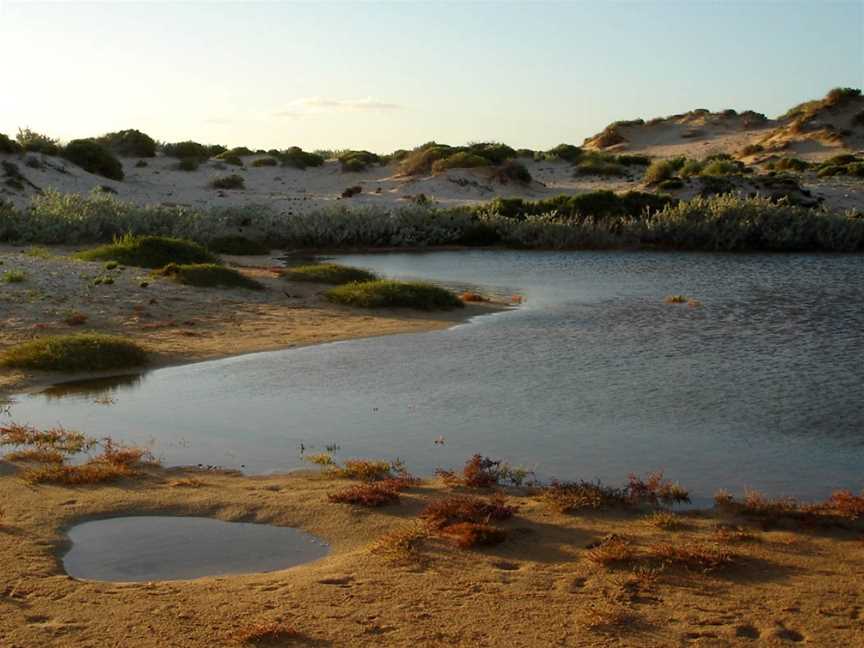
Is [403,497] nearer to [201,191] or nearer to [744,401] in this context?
[744,401]

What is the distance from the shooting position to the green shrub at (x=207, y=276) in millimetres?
18156

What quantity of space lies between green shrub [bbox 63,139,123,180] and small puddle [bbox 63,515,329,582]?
3261 cm

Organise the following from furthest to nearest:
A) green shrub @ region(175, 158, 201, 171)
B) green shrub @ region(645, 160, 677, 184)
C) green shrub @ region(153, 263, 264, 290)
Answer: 1. green shrub @ region(175, 158, 201, 171)
2. green shrub @ region(645, 160, 677, 184)
3. green shrub @ region(153, 263, 264, 290)

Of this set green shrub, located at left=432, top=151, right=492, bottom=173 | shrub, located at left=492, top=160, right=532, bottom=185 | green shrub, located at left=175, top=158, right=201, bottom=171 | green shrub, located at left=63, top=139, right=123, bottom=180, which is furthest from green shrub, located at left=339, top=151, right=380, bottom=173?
green shrub, located at left=63, top=139, right=123, bottom=180

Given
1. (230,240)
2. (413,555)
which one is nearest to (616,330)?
(413,555)

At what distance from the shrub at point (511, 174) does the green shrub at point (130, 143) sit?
16.0 meters

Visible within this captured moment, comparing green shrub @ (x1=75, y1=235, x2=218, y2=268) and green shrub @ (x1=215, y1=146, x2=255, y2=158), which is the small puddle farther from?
green shrub @ (x1=215, y1=146, x2=255, y2=158)

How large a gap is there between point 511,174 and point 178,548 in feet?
113

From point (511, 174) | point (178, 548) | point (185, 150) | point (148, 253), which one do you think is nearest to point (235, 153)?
point (185, 150)

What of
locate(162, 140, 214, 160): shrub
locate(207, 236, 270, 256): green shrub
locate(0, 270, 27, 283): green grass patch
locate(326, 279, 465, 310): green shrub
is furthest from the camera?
locate(162, 140, 214, 160): shrub

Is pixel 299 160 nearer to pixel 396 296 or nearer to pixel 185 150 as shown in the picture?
pixel 185 150

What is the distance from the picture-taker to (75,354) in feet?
39.1

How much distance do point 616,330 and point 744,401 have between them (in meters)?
4.55

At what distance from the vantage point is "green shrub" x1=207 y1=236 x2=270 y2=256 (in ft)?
86.7
